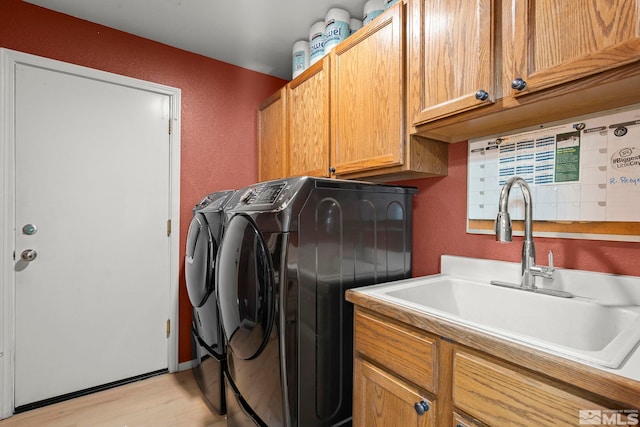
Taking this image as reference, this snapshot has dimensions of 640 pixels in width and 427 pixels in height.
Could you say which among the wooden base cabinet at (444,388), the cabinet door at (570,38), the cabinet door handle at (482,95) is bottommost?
the wooden base cabinet at (444,388)

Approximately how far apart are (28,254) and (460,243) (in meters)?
2.46

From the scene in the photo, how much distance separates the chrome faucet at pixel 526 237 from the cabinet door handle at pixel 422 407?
57cm

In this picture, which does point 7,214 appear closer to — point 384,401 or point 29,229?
point 29,229

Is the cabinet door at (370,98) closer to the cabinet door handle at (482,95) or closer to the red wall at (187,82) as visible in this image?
the cabinet door handle at (482,95)

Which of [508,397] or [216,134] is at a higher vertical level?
[216,134]

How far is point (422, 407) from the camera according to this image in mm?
894

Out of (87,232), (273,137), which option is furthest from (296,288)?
(87,232)

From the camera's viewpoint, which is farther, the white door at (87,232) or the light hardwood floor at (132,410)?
the white door at (87,232)

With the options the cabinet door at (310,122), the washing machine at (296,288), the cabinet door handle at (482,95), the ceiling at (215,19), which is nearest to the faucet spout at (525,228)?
the cabinet door handle at (482,95)

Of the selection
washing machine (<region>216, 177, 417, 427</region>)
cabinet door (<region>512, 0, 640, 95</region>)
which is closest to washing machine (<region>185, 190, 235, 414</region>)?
washing machine (<region>216, 177, 417, 427</region>)

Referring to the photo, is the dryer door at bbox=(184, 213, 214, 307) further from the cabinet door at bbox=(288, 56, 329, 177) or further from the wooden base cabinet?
the wooden base cabinet

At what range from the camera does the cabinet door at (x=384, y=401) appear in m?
0.92

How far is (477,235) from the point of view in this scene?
145 cm

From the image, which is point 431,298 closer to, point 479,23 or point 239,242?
point 239,242
